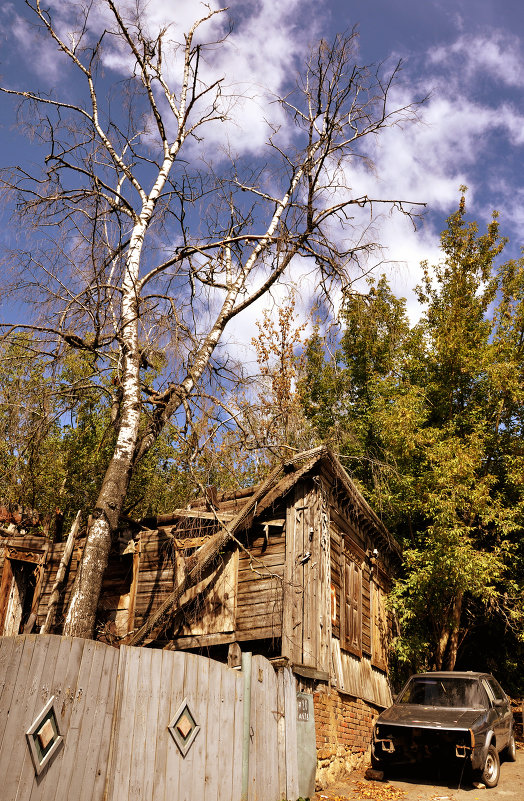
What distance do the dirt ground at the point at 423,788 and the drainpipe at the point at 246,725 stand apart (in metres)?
1.97

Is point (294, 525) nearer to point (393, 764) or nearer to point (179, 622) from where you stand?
point (179, 622)

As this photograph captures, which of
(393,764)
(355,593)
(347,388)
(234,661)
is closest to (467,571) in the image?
(355,593)

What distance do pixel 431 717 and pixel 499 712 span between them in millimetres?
1671

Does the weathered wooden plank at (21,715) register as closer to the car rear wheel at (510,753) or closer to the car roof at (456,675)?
the car roof at (456,675)

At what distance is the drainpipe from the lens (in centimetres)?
638

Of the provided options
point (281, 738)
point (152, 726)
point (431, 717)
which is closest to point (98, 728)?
point (152, 726)

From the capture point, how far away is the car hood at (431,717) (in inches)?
343

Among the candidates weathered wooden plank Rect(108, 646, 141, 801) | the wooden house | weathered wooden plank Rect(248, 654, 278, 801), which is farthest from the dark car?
weathered wooden plank Rect(108, 646, 141, 801)

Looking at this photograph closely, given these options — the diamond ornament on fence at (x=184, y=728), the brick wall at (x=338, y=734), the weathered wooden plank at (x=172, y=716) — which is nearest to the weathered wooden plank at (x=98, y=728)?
the weathered wooden plank at (x=172, y=716)

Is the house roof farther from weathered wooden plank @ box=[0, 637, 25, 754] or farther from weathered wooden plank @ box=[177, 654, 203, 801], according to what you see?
weathered wooden plank @ box=[0, 637, 25, 754]

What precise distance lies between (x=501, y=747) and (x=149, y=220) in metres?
10.9

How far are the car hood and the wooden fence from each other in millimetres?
2567

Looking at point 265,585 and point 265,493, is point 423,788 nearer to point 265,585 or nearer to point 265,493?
point 265,585

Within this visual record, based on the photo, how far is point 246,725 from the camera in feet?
21.7
